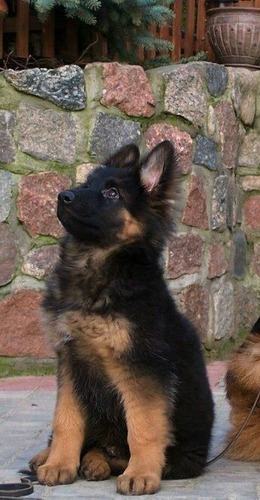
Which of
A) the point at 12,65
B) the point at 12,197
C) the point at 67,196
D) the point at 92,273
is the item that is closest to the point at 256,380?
the point at 92,273

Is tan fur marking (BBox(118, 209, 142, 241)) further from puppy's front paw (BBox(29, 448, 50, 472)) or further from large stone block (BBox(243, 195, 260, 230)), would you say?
large stone block (BBox(243, 195, 260, 230))

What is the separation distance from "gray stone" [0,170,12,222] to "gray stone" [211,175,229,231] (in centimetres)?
182

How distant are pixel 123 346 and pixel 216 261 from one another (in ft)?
12.6

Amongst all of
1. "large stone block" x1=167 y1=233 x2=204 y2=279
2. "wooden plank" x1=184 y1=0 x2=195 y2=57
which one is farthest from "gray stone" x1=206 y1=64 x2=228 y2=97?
"large stone block" x1=167 y1=233 x2=204 y2=279

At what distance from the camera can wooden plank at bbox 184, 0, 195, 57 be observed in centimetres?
912

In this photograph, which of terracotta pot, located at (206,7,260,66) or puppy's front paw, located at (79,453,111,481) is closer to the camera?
puppy's front paw, located at (79,453,111,481)

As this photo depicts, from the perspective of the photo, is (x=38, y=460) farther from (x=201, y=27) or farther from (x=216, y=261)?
(x=201, y=27)

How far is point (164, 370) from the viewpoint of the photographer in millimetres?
4344

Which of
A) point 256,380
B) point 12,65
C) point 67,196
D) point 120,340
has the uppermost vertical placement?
point 12,65

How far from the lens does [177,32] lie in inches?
351

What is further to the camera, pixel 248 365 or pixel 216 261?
pixel 216 261

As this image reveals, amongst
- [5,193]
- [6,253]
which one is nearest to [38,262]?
[6,253]

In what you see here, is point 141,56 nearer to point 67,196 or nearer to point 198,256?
point 198,256

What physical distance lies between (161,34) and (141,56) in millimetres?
443
